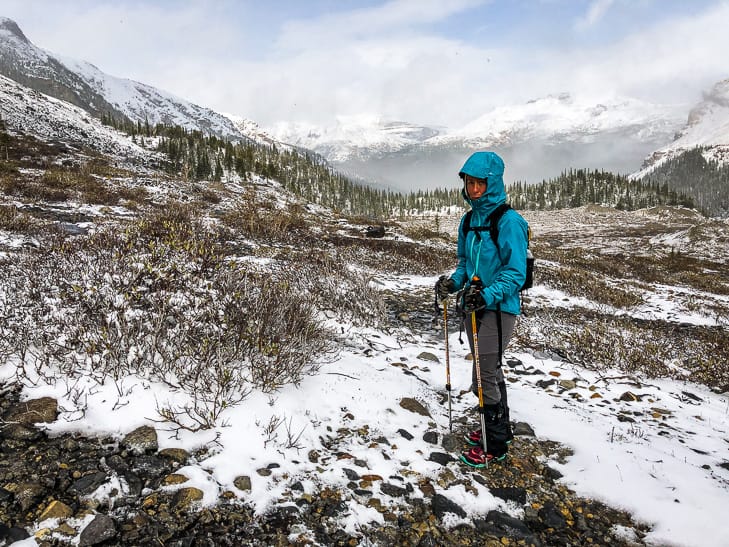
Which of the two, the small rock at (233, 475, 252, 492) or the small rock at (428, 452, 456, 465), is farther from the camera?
the small rock at (428, 452, 456, 465)

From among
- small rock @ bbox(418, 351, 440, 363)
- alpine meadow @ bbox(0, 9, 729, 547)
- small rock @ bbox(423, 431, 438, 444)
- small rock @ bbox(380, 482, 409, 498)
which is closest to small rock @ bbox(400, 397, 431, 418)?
alpine meadow @ bbox(0, 9, 729, 547)

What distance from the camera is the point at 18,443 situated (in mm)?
3316

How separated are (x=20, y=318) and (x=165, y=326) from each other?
1.78 metres

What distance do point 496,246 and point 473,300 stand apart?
2.15 ft

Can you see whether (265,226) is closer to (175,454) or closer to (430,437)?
(430,437)

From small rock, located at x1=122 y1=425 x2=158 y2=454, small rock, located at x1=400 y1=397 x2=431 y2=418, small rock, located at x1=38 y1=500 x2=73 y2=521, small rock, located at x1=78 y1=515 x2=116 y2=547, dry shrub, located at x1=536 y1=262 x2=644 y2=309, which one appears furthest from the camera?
dry shrub, located at x1=536 y1=262 x2=644 y2=309

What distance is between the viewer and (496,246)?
402cm

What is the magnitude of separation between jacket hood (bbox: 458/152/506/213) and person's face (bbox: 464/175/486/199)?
0.04m

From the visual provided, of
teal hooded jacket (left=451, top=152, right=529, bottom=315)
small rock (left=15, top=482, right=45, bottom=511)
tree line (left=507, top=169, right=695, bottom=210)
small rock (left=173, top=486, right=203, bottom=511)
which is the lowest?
small rock (left=173, top=486, right=203, bottom=511)

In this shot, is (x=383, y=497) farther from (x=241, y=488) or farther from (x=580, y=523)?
Result: (x=580, y=523)

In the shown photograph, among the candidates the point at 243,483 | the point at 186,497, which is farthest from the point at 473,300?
the point at 186,497

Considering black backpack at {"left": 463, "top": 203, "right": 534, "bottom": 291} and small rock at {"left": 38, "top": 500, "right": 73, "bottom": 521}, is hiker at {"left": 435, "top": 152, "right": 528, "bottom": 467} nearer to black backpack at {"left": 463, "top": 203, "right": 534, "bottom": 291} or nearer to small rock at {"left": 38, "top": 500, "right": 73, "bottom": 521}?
black backpack at {"left": 463, "top": 203, "right": 534, "bottom": 291}

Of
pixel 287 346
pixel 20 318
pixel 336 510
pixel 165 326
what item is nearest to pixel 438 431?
pixel 336 510

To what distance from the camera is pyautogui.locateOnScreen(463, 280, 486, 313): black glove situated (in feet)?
12.5
